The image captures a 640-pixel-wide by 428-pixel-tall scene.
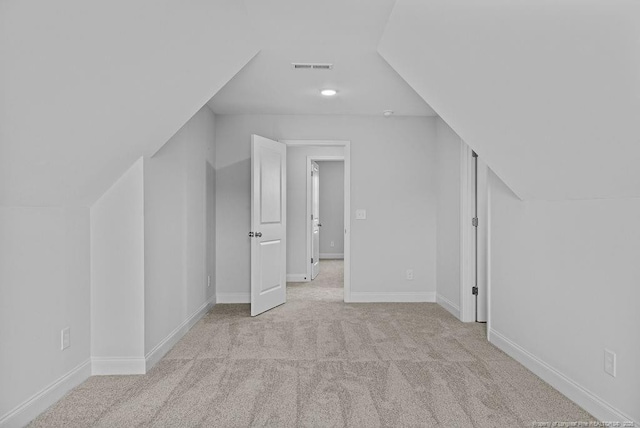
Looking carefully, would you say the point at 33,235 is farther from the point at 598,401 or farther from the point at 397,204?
the point at 397,204

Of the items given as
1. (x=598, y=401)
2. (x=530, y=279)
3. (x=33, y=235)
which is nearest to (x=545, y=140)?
(x=530, y=279)

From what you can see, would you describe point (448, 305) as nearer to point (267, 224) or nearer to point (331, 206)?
point (267, 224)

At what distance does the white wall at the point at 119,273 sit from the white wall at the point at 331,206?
7.22 m

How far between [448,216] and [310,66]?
2320mm

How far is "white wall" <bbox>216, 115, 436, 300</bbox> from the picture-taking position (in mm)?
5246

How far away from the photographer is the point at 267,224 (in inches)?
188

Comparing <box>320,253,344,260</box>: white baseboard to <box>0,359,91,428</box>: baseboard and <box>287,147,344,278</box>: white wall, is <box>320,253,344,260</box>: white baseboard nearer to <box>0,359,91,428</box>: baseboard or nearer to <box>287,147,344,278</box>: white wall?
<box>287,147,344,278</box>: white wall

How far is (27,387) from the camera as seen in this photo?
88.7 inches

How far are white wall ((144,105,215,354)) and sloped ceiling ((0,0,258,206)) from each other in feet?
1.42

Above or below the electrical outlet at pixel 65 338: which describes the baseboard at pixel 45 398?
below

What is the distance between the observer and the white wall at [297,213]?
6.85 m

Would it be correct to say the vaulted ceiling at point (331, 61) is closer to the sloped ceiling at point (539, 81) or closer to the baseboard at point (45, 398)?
the sloped ceiling at point (539, 81)

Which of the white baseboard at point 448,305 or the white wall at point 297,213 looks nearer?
the white baseboard at point 448,305

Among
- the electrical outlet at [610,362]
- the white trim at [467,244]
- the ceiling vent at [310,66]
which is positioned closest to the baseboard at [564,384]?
the electrical outlet at [610,362]
